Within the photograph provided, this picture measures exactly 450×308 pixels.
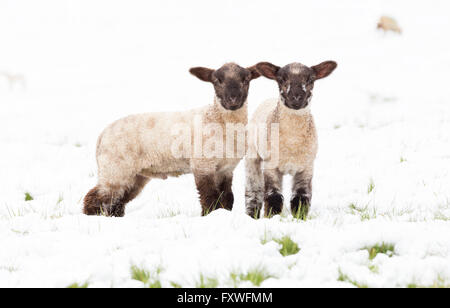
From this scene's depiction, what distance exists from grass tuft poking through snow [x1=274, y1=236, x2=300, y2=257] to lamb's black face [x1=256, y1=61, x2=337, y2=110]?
74.5 inches

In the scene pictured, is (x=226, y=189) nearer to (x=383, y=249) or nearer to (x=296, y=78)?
(x=296, y=78)

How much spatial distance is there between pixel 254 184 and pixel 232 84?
4.37 feet

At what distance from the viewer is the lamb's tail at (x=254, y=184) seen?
5938 mm

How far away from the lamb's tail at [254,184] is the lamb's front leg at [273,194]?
0.55m

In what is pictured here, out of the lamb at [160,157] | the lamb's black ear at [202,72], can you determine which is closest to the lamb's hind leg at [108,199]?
the lamb at [160,157]

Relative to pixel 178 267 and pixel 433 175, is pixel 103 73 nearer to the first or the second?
pixel 433 175

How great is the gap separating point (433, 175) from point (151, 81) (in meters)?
9.78

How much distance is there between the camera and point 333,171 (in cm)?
718

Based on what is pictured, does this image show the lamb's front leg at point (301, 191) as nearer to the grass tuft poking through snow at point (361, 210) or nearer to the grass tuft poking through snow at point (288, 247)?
the grass tuft poking through snow at point (361, 210)

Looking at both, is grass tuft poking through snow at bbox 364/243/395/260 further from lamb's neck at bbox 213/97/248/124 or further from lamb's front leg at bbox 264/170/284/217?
lamb's neck at bbox 213/97/248/124

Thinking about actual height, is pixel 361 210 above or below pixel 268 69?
below

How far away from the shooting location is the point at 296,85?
5.08 meters

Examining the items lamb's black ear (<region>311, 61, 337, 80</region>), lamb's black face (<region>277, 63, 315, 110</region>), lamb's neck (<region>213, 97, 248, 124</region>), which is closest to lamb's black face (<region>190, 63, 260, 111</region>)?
lamb's neck (<region>213, 97, 248, 124</region>)

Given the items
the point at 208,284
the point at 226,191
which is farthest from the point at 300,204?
the point at 208,284
